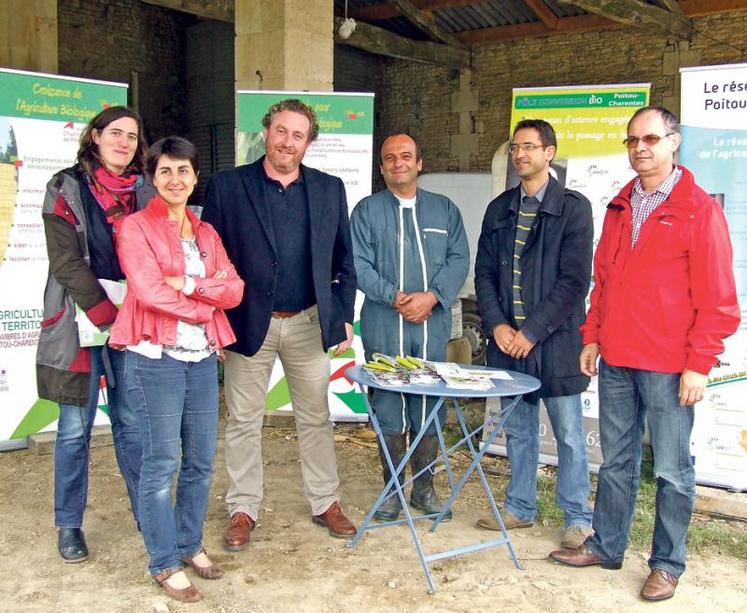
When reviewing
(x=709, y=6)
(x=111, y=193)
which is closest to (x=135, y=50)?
(x=709, y=6)

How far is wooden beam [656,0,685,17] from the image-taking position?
10.1m

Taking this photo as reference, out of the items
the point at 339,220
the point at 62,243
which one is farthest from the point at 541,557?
the point at 62,243

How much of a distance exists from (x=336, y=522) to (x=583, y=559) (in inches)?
43.6

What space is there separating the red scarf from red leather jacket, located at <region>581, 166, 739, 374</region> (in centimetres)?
199

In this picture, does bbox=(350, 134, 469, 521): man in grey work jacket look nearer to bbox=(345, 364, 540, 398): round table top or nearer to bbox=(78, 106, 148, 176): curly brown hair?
bbox=(345, 364, 540, 398): round table top

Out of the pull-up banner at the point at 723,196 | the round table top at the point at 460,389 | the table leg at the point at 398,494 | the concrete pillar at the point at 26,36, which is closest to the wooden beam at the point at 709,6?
the pull-up banner at the point at 723,196

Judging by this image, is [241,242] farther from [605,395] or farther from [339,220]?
[605,395]

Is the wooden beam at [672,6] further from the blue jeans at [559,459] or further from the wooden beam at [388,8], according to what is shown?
the blue jeans at [559,459]

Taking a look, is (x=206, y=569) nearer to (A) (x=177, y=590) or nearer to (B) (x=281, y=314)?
(A) (x=177, y=590)

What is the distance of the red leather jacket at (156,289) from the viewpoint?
115 inches

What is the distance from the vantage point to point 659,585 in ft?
10.6

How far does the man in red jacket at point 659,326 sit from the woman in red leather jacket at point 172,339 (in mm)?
1517

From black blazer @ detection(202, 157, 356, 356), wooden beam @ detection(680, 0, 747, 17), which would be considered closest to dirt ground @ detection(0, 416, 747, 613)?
black blazer @ detection(202, 157, 356, 356)

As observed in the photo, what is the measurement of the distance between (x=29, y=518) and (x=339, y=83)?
10279 millimetres
